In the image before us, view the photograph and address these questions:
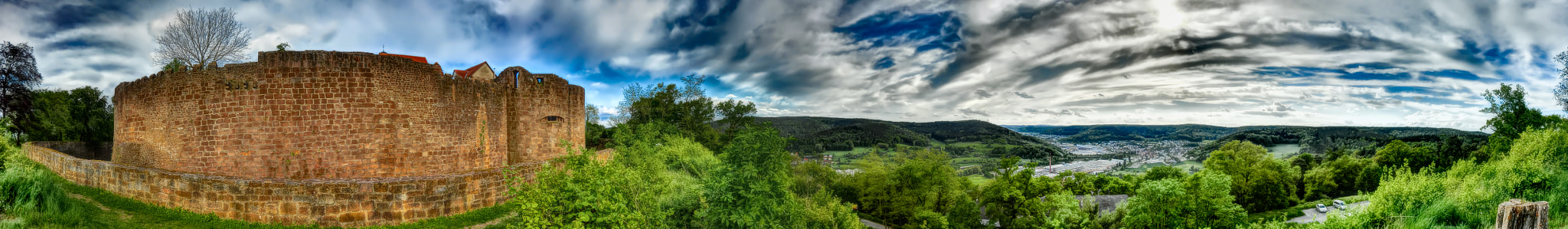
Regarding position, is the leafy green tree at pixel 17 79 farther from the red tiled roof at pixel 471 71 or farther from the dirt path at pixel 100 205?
the dirt path at pixel 100 205

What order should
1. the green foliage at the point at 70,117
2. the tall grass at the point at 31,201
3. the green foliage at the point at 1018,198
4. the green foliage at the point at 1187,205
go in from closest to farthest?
the tall grass at the point at 31,201, the green foliage at the point at 1187,205, the green foliage at the point at 70,117, the green foliage at the point at 1018,198

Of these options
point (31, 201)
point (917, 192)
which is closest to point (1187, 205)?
point (917, 192)

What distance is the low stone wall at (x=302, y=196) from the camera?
33.4 feet

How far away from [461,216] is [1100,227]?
3140cm

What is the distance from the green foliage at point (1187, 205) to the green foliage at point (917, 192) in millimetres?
10869

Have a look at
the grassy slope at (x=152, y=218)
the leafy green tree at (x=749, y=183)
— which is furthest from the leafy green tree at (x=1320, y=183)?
the grassy slope at (x=152, y=218)

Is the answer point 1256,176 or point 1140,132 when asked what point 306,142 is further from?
point 1140,132

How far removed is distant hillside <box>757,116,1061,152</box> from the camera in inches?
2653

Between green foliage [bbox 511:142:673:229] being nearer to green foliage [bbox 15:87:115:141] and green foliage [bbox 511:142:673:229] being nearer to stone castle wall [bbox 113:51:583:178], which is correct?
stone castle wall [bbox 113:51:583:178]

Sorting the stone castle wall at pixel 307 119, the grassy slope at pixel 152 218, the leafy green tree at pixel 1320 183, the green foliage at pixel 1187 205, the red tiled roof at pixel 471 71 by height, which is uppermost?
the red tiled roof at pixel 471 71

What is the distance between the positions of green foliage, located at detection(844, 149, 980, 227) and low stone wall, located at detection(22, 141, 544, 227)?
2667cm

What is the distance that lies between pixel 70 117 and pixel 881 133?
247ft

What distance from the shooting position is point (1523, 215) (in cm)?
599

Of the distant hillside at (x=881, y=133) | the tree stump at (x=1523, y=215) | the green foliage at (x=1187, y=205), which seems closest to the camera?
the tree stump at (x=1523, y=215)
